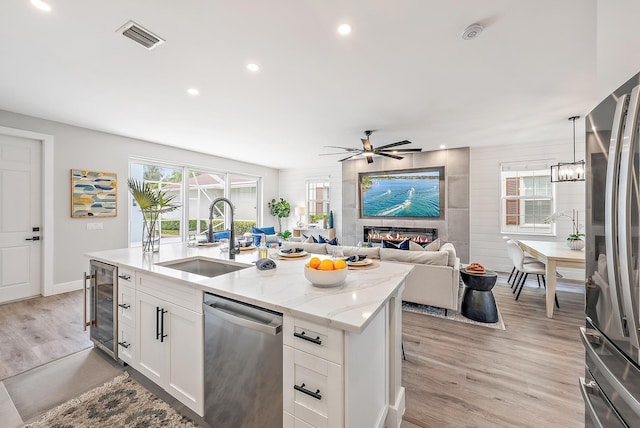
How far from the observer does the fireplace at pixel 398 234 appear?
241 inches

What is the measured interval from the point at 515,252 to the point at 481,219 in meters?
2.01

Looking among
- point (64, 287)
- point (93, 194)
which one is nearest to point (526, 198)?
point (93, 194)

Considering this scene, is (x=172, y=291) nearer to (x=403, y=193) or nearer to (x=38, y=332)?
(x=38, y=332)

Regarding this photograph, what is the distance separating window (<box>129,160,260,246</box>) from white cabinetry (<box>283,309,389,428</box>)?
15.5ft

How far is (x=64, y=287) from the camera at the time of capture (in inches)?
164

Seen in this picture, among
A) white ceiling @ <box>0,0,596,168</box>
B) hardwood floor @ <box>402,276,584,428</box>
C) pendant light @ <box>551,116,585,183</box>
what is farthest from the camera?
pendant light @ <box>551,116,585,183</box>

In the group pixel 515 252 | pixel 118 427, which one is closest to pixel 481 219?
pixel 515 252

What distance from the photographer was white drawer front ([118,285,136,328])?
1.98m

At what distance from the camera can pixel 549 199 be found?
17.3 ft

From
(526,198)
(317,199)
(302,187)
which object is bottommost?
(526,198)

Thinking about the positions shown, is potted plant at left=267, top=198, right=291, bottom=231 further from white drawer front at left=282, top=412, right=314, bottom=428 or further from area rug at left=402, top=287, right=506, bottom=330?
white drawer front at left=282, top=412, right=314, bottom=428

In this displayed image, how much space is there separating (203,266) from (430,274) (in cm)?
260

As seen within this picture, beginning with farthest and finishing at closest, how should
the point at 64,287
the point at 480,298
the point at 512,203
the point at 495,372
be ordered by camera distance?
the point at 512,203 < the point at 64,287 < the point at 480,298 < the point at 495,372

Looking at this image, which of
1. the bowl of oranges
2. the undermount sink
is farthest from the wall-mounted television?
the bowl of oranges
